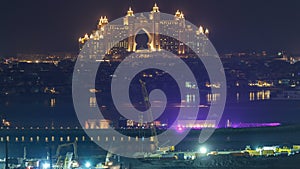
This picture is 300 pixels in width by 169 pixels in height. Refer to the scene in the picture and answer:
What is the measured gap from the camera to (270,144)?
1096cm

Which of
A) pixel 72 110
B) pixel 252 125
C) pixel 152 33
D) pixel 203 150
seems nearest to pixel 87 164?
pixel 203 150

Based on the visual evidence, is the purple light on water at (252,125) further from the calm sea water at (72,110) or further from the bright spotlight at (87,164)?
the bright spotlight at (87,164)

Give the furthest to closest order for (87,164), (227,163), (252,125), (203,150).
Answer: (252,125) → (203,150) → (227,163) → (87,164)

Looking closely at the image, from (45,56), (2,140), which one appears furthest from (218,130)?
(45,56)

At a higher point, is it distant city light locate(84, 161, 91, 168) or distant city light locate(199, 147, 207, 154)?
distant city light locate(199, 147, 207, 154)

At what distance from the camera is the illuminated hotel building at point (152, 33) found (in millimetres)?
37781

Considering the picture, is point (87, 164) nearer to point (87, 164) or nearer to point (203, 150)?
point (87, 164)

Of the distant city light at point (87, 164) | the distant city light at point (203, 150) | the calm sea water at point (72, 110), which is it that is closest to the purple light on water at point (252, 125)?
the calm sea water at point (72, 110)

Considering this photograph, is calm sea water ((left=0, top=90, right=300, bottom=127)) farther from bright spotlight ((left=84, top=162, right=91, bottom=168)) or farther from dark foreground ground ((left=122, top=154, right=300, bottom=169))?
bright spotlight ((left=84, top=162, right=91, bottom=168))

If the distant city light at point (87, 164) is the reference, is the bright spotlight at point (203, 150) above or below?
above

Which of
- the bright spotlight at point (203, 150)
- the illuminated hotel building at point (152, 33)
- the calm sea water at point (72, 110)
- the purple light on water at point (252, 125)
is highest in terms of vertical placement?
the illuminated hotel building at point (152, 33)

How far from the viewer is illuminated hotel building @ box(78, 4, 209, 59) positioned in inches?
1487

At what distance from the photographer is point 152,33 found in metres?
38.2

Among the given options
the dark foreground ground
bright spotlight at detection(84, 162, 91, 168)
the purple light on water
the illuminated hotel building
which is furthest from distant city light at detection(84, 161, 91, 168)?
the illuminated hotel building
